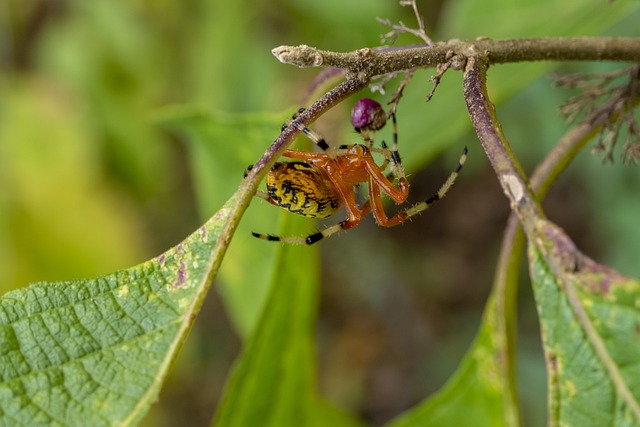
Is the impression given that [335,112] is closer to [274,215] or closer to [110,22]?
[274,215]

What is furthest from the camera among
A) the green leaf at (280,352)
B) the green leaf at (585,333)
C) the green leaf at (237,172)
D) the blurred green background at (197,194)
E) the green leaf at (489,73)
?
the blurred green background at (197,194)

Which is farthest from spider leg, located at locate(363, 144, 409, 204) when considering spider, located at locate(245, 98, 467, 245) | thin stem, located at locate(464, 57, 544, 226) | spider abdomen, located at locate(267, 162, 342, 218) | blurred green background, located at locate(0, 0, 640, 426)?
blurred green background, located at locate(0, 0, 640, 426)

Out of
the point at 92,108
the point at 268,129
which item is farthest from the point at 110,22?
the point at 268,129

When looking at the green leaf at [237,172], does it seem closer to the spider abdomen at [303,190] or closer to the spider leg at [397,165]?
the spider abdomen at [303,190]

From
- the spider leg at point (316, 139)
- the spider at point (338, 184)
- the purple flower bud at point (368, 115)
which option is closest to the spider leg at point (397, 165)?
the spider at point (338, 184)

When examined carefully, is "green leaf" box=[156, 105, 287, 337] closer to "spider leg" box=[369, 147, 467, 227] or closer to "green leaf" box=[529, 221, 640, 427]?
"spider leg" box=[369, 147, 467, 227]

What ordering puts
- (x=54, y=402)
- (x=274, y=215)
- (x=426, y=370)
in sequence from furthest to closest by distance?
(x=426, y=370), (x=274, y=215), (x=54, y=402)
